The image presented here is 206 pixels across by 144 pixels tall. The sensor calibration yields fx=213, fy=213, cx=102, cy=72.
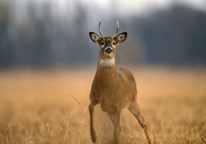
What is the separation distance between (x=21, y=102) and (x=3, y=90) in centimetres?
47

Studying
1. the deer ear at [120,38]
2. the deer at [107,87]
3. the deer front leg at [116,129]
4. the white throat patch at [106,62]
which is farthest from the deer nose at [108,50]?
the deer front leg at [116,129]

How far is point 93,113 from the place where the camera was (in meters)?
1.78

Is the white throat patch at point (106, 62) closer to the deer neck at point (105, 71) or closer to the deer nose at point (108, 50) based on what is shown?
the deer neck at point (105, 71)

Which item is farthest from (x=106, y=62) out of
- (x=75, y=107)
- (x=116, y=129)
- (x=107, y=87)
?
(x=75, y=107)

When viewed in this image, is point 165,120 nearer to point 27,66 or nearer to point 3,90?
point 27,66

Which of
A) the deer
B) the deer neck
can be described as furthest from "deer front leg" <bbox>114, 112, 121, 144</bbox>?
the deer neck

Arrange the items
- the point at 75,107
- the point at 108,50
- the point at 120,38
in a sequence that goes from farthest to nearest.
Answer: the point at 75,107, the point at 120,38, the point at 108,50

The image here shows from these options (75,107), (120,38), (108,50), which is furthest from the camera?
(75,107)

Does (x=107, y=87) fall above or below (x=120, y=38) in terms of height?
below

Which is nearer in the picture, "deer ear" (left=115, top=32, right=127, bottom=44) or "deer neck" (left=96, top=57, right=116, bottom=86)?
"deer neck" (left=96, top=57, right=116, bottom=86)

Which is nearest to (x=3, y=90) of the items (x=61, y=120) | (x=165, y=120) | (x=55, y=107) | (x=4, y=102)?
(x=4, y=102)

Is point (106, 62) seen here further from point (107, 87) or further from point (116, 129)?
point (116, 129)

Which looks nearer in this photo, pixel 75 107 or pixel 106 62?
pixel 106 62

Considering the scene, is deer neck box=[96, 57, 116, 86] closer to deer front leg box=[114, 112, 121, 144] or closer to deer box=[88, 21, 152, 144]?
deer box=[88, 21, 152, 144]
